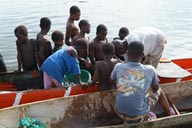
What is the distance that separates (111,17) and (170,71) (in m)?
11.0

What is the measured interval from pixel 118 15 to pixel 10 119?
521 inches

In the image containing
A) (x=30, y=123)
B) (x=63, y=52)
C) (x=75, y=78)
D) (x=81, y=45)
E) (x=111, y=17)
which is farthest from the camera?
(x=111, y=17)

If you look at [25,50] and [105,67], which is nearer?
[105,67]

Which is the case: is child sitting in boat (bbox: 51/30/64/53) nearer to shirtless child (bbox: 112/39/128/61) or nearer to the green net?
shirtless child (bbox: 112/39/128/61)

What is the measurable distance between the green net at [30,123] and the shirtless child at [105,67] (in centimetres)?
113

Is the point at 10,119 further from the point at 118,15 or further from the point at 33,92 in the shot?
the point at 118,15

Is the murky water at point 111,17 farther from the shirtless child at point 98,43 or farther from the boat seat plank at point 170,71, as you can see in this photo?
the shirtless child at point 98,43

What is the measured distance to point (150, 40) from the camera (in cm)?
580

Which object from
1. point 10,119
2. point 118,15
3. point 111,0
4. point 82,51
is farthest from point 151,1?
point 10,119

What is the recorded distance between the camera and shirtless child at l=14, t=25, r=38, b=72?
6.33m

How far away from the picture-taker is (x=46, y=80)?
5.86m

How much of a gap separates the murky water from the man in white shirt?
4846mm

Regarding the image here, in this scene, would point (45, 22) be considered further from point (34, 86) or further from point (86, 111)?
point (86, 111)

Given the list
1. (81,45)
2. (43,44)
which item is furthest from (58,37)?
(81,45)
